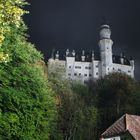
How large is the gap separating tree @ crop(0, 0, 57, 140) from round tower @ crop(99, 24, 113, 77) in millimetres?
137794

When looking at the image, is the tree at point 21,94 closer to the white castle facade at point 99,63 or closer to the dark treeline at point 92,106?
the dark treeline at point 92,106

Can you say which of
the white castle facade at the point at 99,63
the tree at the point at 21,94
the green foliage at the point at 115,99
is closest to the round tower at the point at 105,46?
the white castle facade at the point at 99,63

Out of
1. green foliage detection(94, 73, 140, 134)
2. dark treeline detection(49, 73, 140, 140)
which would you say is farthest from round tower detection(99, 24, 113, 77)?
dark treeline detection(49, 73, 140, 140)

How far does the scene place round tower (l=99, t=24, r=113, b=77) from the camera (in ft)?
561

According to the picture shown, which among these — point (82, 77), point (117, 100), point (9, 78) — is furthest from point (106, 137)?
point (82, 77)

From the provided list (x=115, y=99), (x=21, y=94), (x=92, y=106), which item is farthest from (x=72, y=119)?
(x=21, y=94)

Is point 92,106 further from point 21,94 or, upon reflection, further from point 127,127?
point 21,94

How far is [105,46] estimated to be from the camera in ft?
577

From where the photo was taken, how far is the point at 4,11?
15859 mm

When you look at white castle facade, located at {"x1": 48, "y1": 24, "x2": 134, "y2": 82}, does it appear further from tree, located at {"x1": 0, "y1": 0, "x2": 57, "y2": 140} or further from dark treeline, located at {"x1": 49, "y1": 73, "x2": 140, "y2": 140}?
tree, located at {"x1": 0, "y1": 0, "x2": 57, "y2": 140}

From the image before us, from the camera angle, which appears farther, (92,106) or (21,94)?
(92,106)

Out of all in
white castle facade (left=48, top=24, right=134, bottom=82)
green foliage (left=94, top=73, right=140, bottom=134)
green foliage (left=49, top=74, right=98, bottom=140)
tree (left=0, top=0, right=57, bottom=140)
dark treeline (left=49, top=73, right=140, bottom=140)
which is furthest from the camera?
white castle facade (left=48, top=24, right=134, bottom=82)

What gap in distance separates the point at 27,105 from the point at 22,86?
145cm

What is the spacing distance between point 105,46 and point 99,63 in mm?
8399
